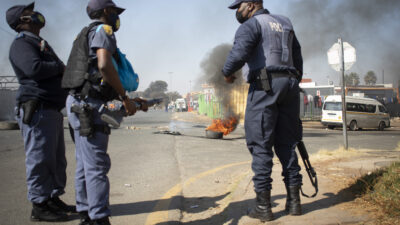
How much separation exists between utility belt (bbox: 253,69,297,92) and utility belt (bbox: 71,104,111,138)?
51.6 inches

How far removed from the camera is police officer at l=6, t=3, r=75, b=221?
9.68ft

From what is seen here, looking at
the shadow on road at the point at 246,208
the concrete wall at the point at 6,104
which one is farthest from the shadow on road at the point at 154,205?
the concrete wall at the point at 6,104

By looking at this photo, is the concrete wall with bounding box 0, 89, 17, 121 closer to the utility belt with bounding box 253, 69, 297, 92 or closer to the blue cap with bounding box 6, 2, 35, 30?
the blue cap with bounding box 6, 2, 35, 30

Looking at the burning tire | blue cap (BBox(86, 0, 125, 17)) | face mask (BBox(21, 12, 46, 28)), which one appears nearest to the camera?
blue cap (BBox(86, 0, 125, 17))

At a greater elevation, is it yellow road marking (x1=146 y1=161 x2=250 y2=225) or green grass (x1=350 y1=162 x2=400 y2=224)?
green grass (x1=350 y1=162 x2=400 y2=224)

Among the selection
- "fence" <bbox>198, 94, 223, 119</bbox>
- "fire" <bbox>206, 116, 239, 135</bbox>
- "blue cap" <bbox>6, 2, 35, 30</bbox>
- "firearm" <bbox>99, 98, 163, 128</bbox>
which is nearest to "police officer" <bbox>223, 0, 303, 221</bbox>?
"firearm" <bbox>99, 98, 163, 128</bbox>

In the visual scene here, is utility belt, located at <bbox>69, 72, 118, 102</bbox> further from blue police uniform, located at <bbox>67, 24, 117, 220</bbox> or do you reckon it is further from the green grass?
the green grass

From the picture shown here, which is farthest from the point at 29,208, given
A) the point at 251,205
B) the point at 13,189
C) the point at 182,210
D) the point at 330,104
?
the point at 330,104

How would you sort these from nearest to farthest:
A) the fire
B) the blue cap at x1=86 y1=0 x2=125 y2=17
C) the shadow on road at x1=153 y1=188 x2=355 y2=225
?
the blue cap at x1=86 y1=0 x2=125 y2=17 < the shadow on road at x1=153 y1=188 x2=355 y2=225 < the fire

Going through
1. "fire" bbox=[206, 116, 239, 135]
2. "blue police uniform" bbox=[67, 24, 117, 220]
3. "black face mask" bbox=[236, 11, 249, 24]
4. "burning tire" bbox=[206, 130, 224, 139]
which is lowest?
"burning tire" bbox=[206, 130, 224, 139]

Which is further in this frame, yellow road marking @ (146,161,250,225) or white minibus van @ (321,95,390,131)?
white minibus van @ (321,95,390,131)

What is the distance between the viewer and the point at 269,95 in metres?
2.77

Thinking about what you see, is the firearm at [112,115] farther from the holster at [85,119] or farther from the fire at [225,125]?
the fire at [225,125]

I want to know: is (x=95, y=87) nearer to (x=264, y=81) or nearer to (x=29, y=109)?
(x=29, y=109)
